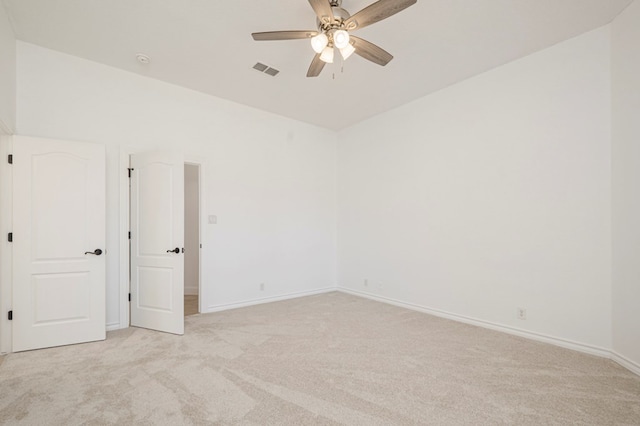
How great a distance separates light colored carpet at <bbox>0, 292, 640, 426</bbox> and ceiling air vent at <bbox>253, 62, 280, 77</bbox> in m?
3.24

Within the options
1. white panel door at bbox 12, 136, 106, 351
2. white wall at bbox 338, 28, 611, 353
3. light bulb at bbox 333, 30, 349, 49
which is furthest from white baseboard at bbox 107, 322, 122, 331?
light bulb at bbox 333, 30, 349, 49

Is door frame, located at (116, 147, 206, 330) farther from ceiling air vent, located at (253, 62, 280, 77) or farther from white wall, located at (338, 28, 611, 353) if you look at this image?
white wall, located at (338, 28, 611, 353)

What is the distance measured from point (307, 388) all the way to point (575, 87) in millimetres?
3933

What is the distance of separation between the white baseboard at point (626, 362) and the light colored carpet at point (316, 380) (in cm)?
5

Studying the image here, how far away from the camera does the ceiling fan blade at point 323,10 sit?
2.14m

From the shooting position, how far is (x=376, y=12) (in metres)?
2.17

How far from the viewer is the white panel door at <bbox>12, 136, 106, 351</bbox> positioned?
303 cm

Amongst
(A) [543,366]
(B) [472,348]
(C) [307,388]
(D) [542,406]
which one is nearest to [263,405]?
(C) [307,388]

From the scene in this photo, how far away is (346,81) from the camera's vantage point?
13.1ft

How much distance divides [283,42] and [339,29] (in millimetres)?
1007

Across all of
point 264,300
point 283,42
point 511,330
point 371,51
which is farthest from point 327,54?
point 264,300

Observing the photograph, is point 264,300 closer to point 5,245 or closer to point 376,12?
point 5,245

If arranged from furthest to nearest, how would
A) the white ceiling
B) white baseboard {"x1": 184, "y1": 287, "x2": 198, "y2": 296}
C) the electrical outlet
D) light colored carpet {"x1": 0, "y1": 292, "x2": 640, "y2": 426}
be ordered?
white baseboard {"x1": 184, "y1": 287, "x2": 198, "y2": 296}, the electrical outlet, the white ceiling, light colored carpet {"x1": 0, "y1": 292, "x2": 640, "y2": 426}

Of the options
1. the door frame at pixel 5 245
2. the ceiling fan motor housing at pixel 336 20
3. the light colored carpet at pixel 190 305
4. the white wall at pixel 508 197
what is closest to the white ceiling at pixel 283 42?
the ceiling fan motor housing at pixel 336 20
